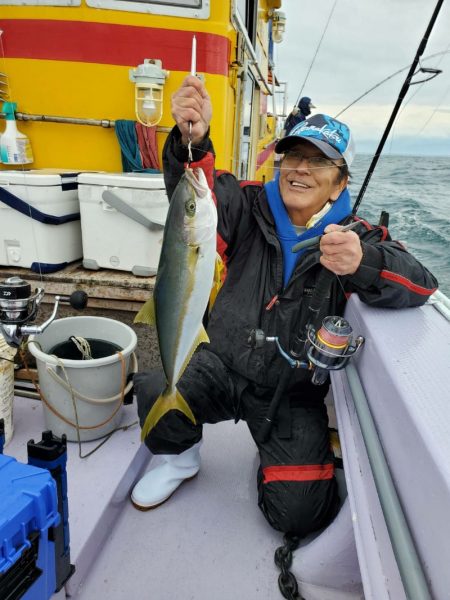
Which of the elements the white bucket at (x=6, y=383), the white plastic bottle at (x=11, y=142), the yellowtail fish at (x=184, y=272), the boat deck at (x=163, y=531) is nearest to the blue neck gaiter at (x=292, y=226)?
the yellowtail fish at (x=184, y=272)

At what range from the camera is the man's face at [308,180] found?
2258mm

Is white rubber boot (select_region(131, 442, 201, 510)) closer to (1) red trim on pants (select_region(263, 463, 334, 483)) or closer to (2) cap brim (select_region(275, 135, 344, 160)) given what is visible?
(1) red trim on pants (select_region(263, 463, 334, 483))

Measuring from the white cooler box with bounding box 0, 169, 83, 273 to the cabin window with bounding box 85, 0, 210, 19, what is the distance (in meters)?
1.50

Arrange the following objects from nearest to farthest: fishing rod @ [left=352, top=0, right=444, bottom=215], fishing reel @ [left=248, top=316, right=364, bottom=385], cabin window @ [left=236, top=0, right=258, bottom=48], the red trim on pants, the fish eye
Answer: the fish eye < fishing reel @ [left=248, top=316, right=364, bottom=385] < the red trim on pants < fishing rod @ [left=352, top=0, right=444, bottom=215] < cabin window @ [left=236, top=0, right=258, bottom=48]

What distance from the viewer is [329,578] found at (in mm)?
1893

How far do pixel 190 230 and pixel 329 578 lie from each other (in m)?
1.64

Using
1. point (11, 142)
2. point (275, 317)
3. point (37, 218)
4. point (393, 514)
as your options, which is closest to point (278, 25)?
point (11, 142)

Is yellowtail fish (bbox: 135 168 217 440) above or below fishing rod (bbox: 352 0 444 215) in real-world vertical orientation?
below

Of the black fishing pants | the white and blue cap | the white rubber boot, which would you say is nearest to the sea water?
the white and blue cap

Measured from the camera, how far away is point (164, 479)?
2.39 metres

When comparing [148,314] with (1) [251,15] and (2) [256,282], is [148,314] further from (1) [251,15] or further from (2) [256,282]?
(1) [251,15]

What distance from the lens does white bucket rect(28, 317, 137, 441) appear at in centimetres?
243

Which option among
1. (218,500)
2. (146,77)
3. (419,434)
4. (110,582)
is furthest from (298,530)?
(146,77)

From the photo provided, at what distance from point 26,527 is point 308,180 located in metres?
1.95
